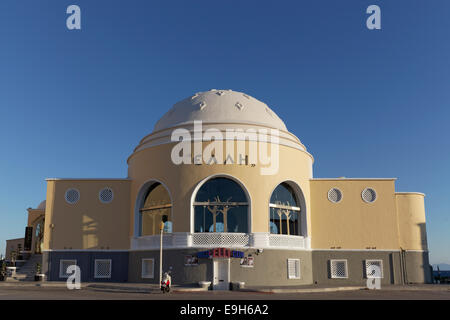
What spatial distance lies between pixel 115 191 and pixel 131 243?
408cm

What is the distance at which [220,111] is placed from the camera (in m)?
32.0

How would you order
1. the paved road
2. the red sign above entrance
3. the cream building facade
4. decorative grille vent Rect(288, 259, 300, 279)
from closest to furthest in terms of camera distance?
Result: the paved road, the red sign above entrance, the cream building facade, decorative grille vent Rect(288, 259, 300, 279)

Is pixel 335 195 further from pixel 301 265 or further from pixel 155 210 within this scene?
pixel 155 210

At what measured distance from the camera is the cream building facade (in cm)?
2869

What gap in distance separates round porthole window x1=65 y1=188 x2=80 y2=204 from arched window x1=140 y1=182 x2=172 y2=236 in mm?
5141

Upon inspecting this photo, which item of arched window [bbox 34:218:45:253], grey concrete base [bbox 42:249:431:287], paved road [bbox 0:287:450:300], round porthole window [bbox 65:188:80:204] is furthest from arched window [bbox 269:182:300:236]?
arched window [bbox 34:218:45:253]

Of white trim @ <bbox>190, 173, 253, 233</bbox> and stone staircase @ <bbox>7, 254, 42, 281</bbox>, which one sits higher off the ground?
white trim @ <bbox>190, 173, 253, 233</bbox>

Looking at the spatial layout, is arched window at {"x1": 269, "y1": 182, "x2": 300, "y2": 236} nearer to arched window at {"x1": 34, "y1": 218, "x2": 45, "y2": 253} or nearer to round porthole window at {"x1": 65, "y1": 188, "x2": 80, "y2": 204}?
round porthole window at {"x1": 65, "y1": 188, "x2": 80, "y2": 204}

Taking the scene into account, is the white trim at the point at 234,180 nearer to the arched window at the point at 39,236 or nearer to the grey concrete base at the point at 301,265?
the grey concrete base at the point at 301,265

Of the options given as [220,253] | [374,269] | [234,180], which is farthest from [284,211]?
[374,269]

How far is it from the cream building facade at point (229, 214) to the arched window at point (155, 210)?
0.08 metres

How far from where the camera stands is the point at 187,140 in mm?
29906
